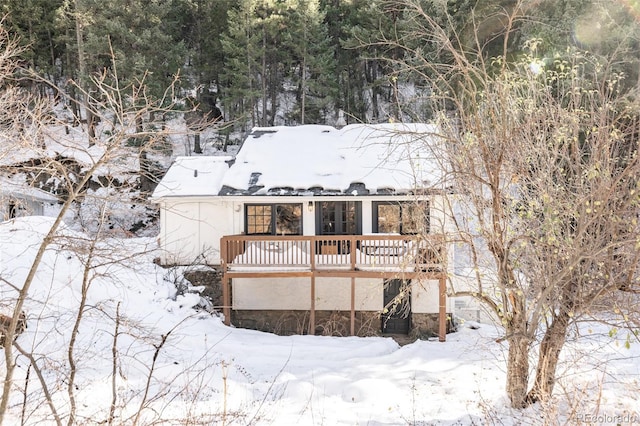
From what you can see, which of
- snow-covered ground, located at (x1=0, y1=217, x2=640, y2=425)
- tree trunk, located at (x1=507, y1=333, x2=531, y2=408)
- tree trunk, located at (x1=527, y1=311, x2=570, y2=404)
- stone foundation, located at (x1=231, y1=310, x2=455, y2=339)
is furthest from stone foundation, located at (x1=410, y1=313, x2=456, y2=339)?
tree trunk, located at (x1=527, y1=311, x2=570, y2=404)

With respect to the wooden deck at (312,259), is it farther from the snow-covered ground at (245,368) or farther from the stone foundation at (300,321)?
the snow-covered ground at (245,368)

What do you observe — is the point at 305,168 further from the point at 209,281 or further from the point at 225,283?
the point at 209,281

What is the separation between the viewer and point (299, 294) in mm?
14172

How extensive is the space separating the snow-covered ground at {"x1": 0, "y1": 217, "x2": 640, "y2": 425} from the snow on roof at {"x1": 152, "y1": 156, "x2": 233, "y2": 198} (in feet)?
8.33

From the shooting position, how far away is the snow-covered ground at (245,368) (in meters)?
6.43

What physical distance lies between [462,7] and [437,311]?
1423 cm

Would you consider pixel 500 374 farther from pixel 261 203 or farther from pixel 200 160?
pixel 200 160

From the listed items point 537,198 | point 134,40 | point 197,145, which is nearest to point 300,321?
point 537,198

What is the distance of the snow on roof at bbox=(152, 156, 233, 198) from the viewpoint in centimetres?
1422

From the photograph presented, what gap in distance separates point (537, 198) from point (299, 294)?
8.66 metres

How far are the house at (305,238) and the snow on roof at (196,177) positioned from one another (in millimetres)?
65

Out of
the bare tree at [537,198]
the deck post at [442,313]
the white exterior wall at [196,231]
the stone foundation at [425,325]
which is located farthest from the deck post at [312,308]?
the bare tree at [537,198]

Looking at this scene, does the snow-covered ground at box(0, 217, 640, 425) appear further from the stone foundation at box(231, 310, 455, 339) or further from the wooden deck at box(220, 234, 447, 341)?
the wooden deck at box(220, 234, 447, 341)

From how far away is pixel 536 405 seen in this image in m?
7.19
